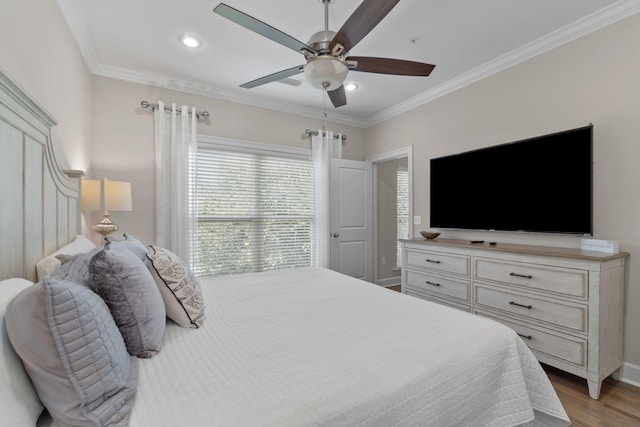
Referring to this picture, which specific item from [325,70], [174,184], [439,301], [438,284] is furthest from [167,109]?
[439,301]

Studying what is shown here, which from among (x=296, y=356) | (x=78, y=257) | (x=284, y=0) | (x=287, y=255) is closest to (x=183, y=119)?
(x=284, y=0)

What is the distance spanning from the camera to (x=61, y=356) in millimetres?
709

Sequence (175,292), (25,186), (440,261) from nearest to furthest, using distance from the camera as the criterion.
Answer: (25,186)
(175,292)
(440,261)

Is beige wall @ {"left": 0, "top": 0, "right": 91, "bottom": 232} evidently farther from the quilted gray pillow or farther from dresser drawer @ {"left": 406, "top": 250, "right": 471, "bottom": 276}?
dresser drawer @ {"left": 406, "top": 250, "right": 471, "bottom": 276}

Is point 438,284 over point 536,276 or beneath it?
beneath

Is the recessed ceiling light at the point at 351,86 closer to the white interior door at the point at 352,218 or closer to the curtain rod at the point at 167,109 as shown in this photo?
the white interior door at the point at 352,218

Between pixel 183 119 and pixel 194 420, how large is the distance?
3220 millimetres

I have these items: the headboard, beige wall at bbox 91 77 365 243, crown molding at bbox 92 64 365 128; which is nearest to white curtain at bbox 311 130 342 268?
crown molding at bbox 92 64 365 128

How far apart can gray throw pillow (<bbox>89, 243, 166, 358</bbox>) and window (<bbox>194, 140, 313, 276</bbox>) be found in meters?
2.37

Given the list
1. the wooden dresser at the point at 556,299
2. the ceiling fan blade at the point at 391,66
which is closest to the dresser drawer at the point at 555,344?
the wooden dresser at the point at 556,299

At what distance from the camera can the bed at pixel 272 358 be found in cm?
77

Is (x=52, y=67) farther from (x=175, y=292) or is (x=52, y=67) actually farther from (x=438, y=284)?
(x=438, y=284)

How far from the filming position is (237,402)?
0.82m

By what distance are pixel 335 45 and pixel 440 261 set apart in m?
2.16
